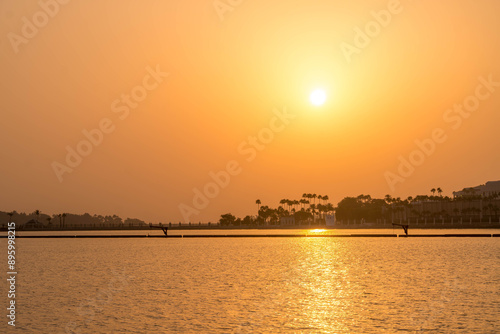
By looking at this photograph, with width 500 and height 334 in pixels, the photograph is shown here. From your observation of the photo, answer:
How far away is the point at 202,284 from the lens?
216 feet

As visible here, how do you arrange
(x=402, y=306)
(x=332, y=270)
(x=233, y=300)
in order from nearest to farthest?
1. (x=402, y=306)
2. (x=233, y=300)
3. (x=332, y=270)

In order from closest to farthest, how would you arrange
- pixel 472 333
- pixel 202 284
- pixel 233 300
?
pixel 472 333, pixel 233 300, pixel 202 284

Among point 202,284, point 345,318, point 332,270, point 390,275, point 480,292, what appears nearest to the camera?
point 345,318

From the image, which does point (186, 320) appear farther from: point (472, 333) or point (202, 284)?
point (202, 284)

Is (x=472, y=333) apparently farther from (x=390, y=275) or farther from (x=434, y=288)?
(x=390, y=275)

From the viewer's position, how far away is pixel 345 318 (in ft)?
134

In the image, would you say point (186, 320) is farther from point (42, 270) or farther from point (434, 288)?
point (42, 270)

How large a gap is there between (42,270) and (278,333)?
59.1m

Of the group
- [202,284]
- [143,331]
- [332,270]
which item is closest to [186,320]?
[143,331]

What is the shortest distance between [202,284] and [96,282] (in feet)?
38.9

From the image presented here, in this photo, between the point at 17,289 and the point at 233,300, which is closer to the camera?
the point at 233,300

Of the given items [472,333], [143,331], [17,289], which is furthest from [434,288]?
[17,289]

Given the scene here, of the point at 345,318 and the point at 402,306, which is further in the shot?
the point at 402,306

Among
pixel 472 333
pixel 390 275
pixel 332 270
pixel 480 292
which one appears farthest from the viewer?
pixel 332 270
